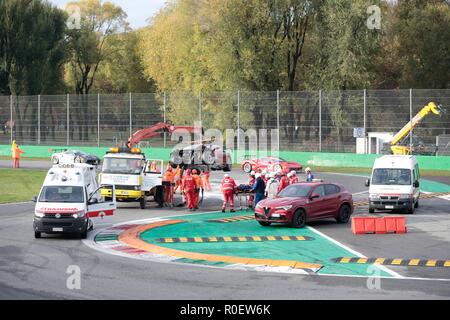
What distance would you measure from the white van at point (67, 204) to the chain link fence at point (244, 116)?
33.4m

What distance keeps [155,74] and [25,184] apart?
4080cm

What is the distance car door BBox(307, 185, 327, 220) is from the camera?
2667 cm

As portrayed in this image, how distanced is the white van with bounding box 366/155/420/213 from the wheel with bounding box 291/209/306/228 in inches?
198

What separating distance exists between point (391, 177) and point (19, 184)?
2031cm

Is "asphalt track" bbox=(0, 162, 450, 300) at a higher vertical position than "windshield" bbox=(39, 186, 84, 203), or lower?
lower

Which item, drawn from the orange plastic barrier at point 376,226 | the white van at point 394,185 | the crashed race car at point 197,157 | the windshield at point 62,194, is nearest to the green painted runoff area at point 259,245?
the orange plastic barrier at point 376,226

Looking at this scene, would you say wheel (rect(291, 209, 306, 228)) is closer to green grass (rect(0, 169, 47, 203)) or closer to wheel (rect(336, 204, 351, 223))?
wheel (rect(336, 204, 351, 223))

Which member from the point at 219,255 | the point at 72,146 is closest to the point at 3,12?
the point at 72,146

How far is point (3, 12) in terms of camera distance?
77750 mm

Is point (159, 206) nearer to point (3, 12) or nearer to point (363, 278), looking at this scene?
point (363, 278)

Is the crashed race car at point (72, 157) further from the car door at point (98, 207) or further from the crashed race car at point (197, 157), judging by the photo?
the car door at point (98, 207)

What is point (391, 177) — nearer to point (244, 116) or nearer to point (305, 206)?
point (305, 206)

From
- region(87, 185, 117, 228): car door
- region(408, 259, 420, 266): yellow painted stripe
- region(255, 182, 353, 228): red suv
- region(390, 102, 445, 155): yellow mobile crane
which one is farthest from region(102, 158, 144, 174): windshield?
region(390, 102, 445, 155): yellow mobile crane

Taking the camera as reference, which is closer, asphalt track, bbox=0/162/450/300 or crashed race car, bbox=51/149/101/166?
asphalt track, bbox=0/162/450/300
